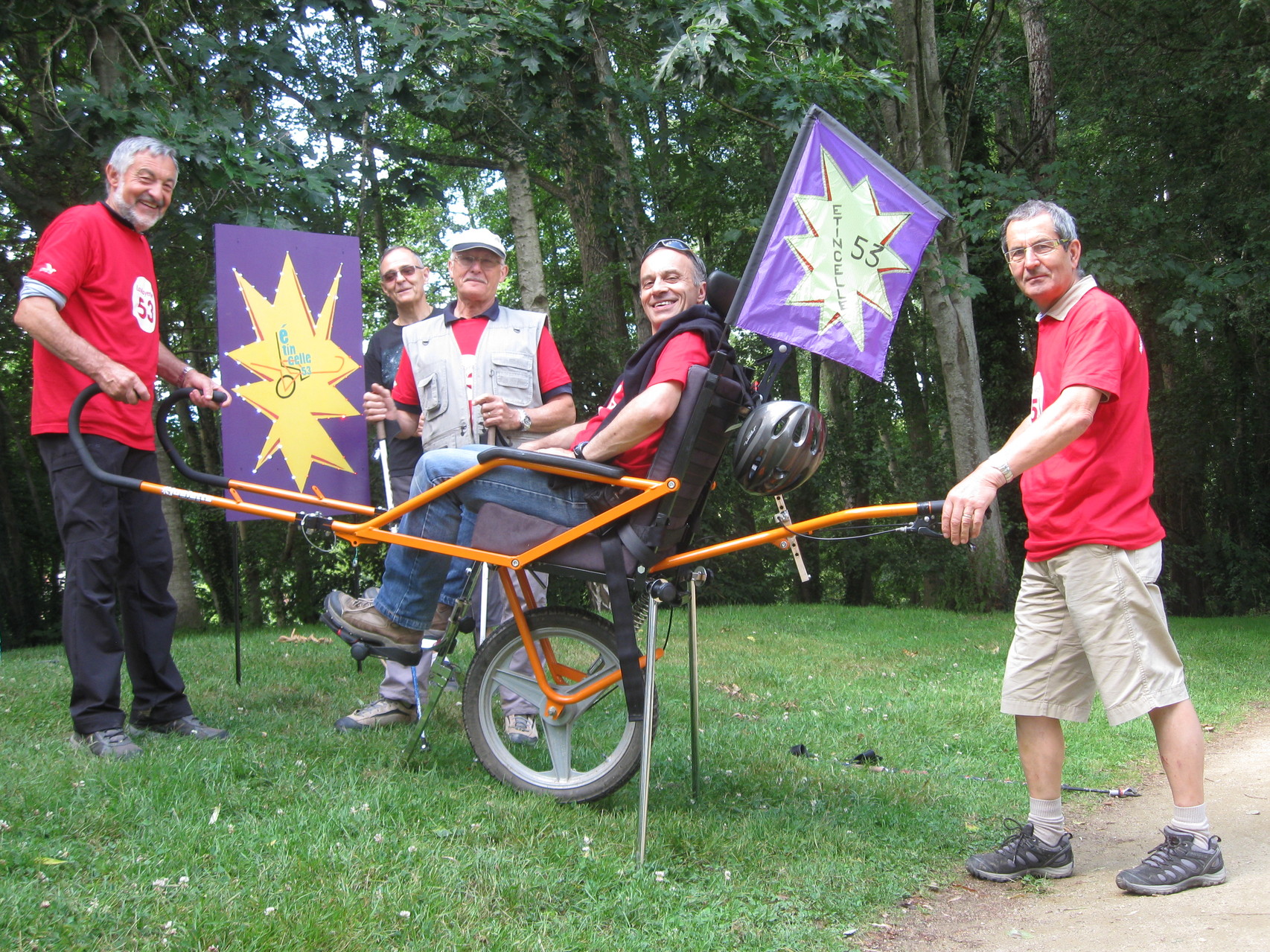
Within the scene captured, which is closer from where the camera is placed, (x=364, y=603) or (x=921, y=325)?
(x=364, y=603)

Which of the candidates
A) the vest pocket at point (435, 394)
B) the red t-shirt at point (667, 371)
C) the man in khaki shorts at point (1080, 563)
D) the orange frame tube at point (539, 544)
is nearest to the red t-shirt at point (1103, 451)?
the man in khaki shorts at point (1080, 563)

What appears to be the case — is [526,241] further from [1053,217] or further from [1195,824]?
[1195,824]

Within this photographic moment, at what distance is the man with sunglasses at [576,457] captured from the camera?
11.2ft

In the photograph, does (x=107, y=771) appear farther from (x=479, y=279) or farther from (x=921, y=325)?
(x=921, y=325)

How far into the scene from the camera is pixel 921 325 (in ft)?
65.6

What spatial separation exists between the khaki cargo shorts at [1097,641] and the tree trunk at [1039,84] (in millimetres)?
12457

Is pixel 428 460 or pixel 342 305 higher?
pixel 342 305

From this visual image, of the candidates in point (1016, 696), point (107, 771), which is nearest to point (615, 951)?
point (1016, 696)

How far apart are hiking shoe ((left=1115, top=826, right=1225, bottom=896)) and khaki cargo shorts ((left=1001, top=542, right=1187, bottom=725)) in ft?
1.35

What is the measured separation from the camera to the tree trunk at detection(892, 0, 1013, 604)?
40.6 ft

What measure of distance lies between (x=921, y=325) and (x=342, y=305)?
16570 mm

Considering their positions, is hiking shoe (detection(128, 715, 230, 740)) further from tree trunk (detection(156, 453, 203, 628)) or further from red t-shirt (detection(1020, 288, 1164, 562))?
tree trunk (detection(156, 453, 203, 628))

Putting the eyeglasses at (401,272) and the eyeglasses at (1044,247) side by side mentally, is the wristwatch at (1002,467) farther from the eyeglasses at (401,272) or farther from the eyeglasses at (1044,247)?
the eyeglasses at (401,272)

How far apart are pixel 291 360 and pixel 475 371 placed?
90 cm
